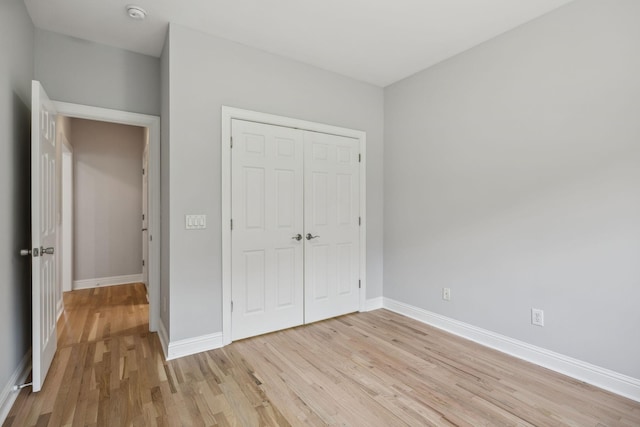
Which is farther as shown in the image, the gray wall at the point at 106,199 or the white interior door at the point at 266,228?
the gray wall at the point at 106,199

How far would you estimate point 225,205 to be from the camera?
9.31ft

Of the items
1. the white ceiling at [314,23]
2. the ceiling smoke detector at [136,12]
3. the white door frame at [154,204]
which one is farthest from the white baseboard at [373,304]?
the ceiling smoke detector at [136,12]

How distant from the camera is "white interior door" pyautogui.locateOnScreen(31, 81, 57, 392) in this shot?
6.68 feet

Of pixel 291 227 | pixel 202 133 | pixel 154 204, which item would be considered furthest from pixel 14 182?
pixel 291 227

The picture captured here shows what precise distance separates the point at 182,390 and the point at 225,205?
1450mm

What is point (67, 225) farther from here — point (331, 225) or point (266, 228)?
point (331, 225)

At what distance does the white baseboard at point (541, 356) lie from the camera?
2.10m

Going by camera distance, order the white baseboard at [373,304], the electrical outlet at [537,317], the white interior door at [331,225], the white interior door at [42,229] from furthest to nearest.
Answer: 1. the white baseboard at [373,304]
2. the white interior door at [331,225]
3. the electrical outlet at [537,317]
4. the white interior door at [42,229]

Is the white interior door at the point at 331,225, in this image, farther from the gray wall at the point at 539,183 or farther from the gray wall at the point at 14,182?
the gray wall at the point at 14,182

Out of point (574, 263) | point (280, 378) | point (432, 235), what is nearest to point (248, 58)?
point (432, 235)

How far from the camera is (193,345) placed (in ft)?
8.79

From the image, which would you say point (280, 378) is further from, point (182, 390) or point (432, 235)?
point (432, 235)

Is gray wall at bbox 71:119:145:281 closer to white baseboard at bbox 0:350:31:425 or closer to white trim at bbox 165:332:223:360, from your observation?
white baseboard at bbox 0:350:31:425

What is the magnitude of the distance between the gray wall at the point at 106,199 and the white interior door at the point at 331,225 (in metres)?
3.38
